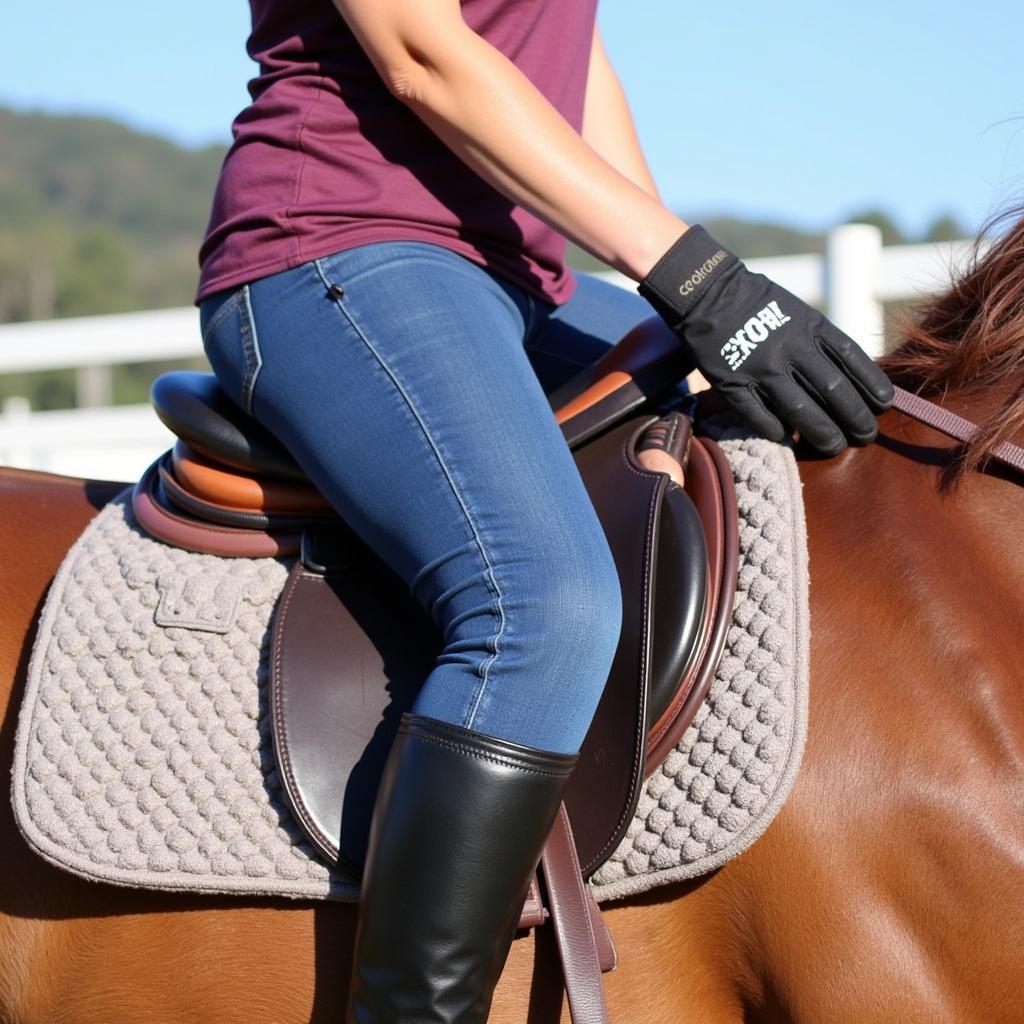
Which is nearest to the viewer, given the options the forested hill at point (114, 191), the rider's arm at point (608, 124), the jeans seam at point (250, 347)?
the jeans seam at point (250, 347)

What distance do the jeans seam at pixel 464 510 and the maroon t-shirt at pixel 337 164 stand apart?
0.45 feet

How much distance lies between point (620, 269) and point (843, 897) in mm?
891

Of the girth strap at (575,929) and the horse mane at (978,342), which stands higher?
the horse mane at (978,342)

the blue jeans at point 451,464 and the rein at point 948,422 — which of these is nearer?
the blue jeans at point 451,464

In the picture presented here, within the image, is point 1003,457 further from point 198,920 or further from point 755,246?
point 755,246

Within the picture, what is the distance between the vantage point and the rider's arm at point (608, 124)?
254 cm

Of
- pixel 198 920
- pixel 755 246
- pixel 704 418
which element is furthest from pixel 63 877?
pixel 755 246

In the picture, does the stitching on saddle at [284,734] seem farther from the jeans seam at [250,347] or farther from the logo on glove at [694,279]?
the logo on glove at [694,279]

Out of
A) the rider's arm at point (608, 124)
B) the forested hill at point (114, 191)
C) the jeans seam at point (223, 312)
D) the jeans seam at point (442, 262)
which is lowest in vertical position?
the forested hill at point (114, 191)

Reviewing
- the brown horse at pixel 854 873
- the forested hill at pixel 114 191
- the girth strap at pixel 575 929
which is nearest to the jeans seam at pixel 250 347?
the brown horse at pixel 854 873

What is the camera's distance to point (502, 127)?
168 centimetres

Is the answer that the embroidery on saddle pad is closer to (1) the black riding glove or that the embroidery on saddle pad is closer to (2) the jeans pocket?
(1) the black riding glove

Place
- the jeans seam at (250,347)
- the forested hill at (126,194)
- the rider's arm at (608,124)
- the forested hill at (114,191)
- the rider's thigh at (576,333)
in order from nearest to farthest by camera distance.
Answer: the jeans seam at (250,347) < the rider's thigh at (576,333) < the rider's arm at (608,124) < the forested hill at (114,191) < the forested hill at (126,194)

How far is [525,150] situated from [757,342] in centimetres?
41
